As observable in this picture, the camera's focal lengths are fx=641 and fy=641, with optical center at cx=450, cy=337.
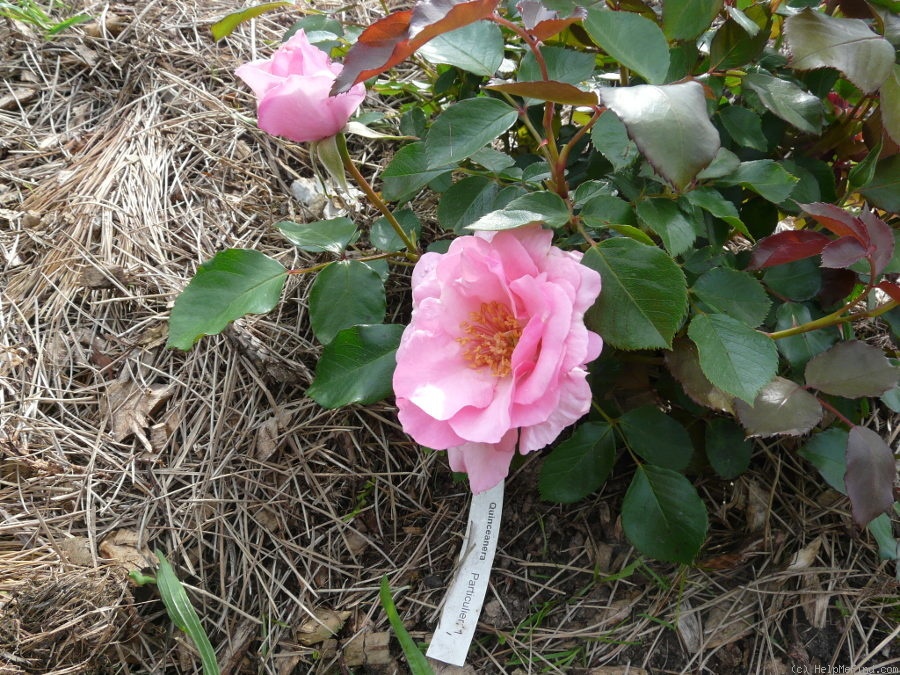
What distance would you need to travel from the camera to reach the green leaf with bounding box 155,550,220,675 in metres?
1.04

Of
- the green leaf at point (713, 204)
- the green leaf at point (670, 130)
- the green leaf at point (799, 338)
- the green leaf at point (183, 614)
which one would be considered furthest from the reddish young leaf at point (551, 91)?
the green leaf at point (183, 614)

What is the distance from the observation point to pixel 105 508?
1239mm

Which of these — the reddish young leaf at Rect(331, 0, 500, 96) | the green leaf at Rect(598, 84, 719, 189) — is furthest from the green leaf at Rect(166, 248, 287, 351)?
the green leaf at Rect(598, 84, 719, 189)

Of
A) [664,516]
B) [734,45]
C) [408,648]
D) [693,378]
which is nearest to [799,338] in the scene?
[693,378]

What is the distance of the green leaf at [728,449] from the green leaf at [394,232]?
647mm

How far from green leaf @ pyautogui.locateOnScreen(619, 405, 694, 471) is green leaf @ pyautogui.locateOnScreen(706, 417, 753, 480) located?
56mm

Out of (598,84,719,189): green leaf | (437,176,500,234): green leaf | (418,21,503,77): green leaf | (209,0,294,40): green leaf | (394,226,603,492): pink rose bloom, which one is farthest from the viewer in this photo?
(209,0,294,40): green leaf

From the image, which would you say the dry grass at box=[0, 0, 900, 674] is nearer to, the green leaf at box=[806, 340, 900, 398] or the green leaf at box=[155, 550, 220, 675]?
the green leaf at box=[155, 550, 220, 675]

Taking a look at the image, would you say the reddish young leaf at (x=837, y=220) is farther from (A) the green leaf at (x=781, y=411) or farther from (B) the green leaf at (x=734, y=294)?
(A) the green leaf at (x=781, y=411)

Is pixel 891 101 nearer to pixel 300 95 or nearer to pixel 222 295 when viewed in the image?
pixel 300 95

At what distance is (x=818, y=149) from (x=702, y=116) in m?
0.66

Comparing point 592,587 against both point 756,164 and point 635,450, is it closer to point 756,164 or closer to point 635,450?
point 635,450

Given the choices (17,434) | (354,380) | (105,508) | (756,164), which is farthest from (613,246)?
(17,434)

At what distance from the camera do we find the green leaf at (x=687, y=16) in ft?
3.09
